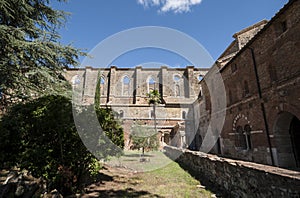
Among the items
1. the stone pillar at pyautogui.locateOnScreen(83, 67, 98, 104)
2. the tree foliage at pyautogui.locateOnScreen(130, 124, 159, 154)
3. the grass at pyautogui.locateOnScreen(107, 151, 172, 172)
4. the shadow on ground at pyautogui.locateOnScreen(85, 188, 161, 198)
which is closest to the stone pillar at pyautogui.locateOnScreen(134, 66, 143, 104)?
the stone pillar at pyautogui.locateOnScreen(83, 67, 98, 104)

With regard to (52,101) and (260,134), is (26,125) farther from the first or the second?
(260,134)

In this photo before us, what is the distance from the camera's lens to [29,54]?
25.4ft

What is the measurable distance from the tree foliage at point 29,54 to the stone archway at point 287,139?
39.2ft

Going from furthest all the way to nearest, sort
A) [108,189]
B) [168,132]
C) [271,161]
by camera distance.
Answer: [168,132] < [271,161] < [108,189]

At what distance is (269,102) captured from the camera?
9.76 meters

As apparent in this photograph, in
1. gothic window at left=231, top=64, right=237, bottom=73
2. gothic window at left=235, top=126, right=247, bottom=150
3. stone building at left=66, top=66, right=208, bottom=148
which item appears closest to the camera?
gothic window at left=235, top=126, right=247, bottom=150

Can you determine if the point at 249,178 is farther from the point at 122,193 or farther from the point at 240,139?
the point at 240,139

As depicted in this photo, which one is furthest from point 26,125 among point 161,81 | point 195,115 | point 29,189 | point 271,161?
point 161,81

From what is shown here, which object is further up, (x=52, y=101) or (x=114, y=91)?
(x=114, y=91)

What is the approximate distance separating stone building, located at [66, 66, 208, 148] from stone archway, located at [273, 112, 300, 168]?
20657 mm

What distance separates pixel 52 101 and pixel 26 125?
1047 mm

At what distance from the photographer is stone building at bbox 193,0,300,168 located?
8.29 meters

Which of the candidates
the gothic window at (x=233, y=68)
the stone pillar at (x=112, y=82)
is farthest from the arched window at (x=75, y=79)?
the gothic window at (x=233, y=68)

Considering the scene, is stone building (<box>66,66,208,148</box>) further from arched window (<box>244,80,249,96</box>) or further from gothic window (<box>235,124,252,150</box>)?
arched window (<box>244,80,249,96</box>)
